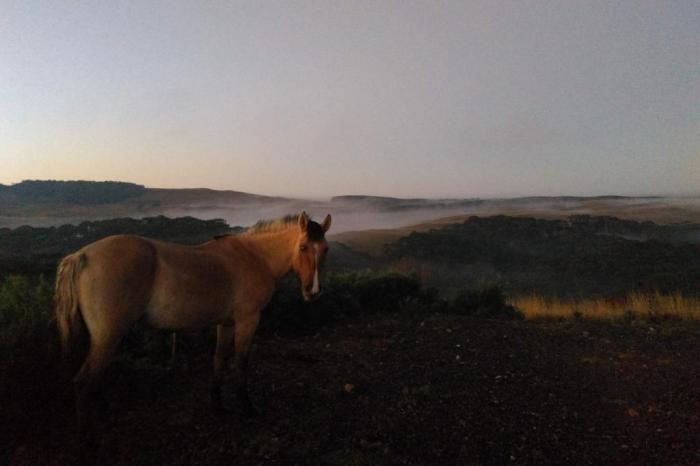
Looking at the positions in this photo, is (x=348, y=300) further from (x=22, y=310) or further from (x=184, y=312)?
(x=22, y=310)

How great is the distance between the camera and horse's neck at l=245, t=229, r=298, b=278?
468cm

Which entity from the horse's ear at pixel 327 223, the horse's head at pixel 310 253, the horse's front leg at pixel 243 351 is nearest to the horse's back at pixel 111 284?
the horse's front leg at pixel 243 351

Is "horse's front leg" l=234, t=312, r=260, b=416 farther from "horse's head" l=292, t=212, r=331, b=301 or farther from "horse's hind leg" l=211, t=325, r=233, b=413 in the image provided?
"horse's head" l=292, t=212, r=331, b=301

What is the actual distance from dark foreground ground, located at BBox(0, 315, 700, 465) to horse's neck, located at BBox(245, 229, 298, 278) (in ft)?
5.12

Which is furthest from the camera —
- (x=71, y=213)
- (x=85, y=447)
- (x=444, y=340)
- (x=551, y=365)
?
(x=71, y=213)

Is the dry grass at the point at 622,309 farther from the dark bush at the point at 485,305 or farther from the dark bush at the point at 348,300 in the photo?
the dark bush at the point at 348,300

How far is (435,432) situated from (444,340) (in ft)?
10.3

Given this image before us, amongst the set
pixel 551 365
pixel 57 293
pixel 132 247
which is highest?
pixel 132 247

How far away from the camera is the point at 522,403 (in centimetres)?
492

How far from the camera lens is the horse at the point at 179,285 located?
11.0 feet

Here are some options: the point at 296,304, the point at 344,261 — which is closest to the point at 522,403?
the point at 296,304

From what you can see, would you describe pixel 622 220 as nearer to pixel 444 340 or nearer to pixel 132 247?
pixel 444 340

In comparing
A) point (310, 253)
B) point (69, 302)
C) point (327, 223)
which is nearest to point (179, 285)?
point (69, 302)

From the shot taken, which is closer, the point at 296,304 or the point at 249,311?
the point at 249,311
